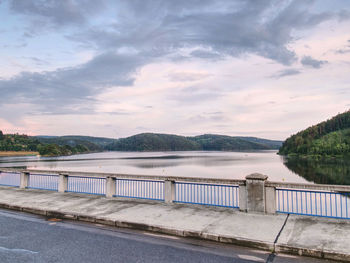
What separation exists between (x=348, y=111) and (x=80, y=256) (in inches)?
8981

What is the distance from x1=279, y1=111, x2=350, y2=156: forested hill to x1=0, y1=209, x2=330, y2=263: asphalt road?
14007 centimetres

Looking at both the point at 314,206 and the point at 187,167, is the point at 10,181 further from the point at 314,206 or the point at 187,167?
the point at 187,167

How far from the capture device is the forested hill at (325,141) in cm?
13400

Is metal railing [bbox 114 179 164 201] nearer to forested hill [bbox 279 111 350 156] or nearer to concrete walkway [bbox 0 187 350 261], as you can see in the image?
concrete walkway [bbox 0 187 350 261]

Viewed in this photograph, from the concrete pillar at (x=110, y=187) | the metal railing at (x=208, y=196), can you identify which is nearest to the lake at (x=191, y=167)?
the metal railing at (x=208, y=196)

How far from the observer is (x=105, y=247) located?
291 inches

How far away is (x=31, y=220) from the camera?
10.5 meters

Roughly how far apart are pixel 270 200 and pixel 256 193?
0.56 m

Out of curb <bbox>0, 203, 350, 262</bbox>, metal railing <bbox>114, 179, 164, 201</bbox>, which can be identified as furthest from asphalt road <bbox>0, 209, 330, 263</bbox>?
metal railing <bbox>114, 179, 164, 201</bbox>

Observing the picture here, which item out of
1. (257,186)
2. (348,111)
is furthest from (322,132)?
(257,186)

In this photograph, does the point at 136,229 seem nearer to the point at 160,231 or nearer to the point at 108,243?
the point at 160,231

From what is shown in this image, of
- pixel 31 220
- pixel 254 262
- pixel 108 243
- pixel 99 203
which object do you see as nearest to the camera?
pixel 254 262

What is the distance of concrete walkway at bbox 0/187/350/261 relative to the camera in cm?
734

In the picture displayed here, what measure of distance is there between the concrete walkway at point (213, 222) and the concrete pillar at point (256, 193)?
15.6 inches
